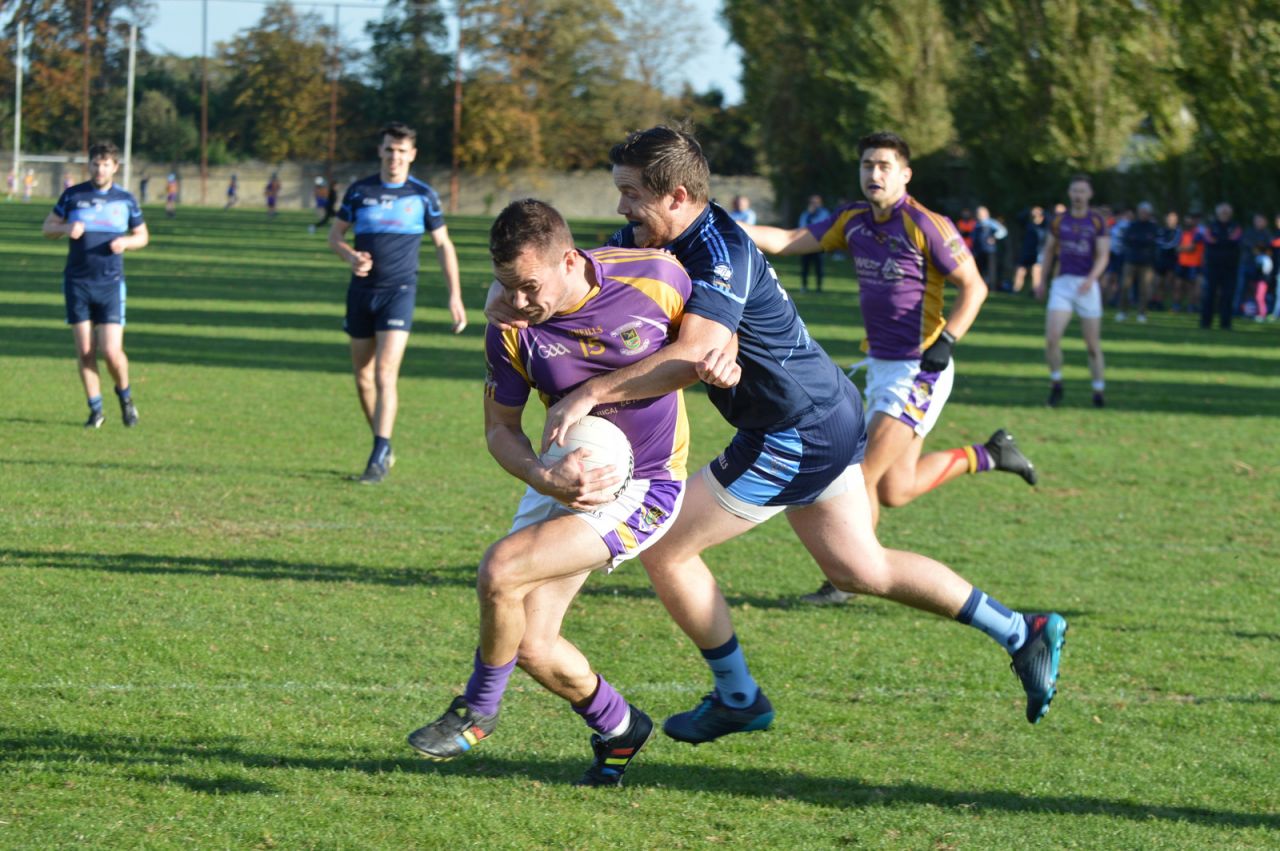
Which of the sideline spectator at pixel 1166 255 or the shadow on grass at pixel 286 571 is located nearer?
the shadow on grass at pixel 286 571

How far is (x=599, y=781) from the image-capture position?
16.3 feet

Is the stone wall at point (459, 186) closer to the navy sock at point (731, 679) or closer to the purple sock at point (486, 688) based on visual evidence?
the navy sock at point (731, 679)

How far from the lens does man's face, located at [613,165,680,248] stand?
4798 mm

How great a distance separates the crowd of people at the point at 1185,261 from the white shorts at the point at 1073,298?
1275cm

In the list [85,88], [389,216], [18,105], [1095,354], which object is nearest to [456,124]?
[85,88]

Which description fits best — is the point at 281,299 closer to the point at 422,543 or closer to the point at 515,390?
the point at 422,543

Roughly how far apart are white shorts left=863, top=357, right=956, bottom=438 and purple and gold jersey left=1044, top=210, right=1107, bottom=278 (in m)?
8.02

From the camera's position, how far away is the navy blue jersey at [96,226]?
39.5 feet

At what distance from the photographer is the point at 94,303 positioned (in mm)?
12102

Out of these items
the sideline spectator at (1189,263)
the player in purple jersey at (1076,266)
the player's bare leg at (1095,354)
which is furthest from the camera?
the sideline spectator at (1189,263)

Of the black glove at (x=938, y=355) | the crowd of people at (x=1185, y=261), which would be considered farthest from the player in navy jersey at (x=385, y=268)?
the crowd of people at (x=1185, y=261)

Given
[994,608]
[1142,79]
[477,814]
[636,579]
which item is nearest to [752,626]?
[636,579]

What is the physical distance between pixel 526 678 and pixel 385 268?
4.94m

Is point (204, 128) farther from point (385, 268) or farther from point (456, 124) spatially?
point (385, 268)
